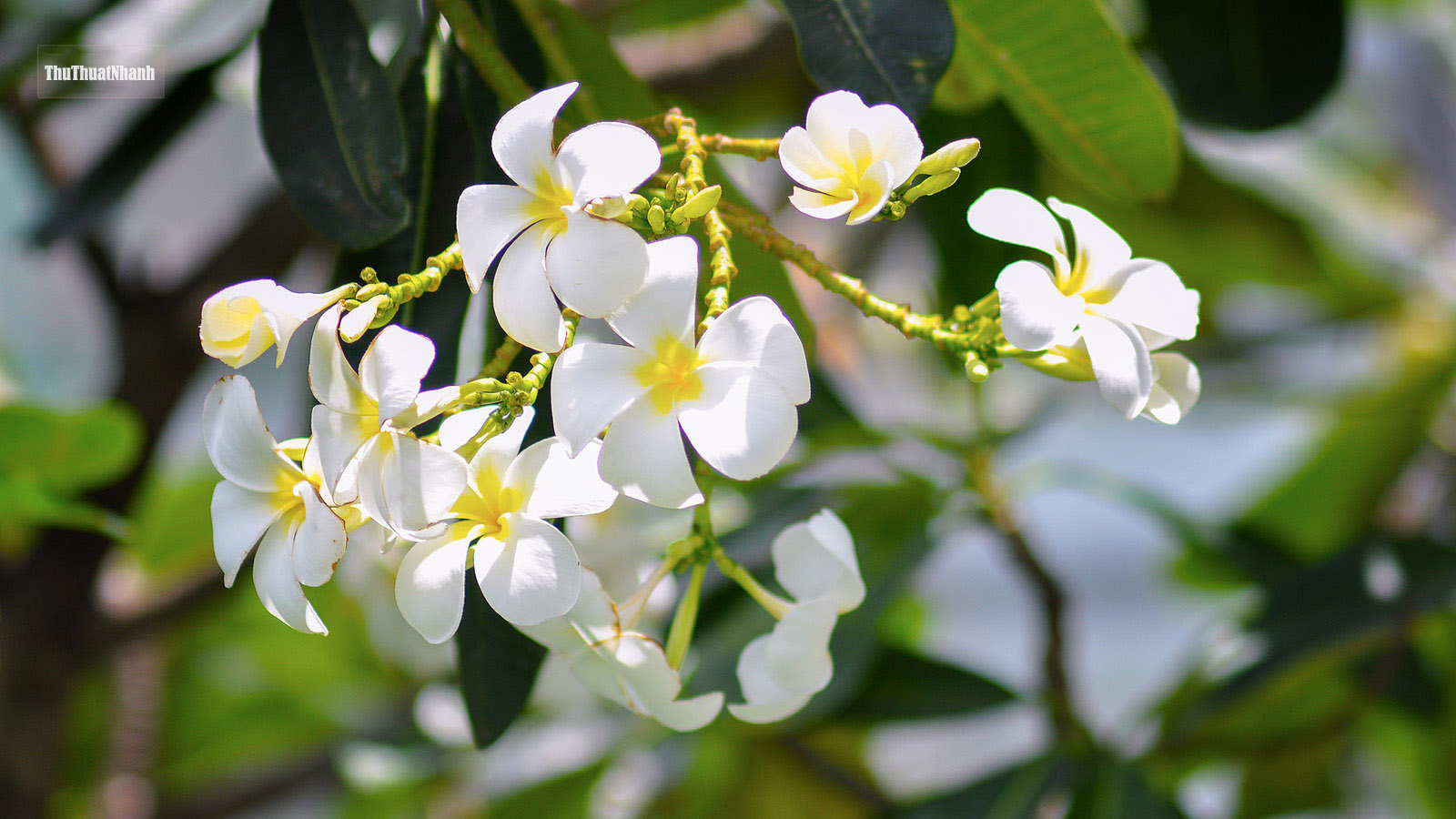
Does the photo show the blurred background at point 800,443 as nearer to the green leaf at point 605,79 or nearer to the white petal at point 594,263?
the green leaf at point 605,79

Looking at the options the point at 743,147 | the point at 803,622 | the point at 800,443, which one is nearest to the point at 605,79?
the point at 743,147

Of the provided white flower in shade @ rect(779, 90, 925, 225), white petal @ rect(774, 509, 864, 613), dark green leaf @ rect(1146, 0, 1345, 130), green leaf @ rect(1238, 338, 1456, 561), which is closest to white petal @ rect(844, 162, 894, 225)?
white flower in shade @ rect(779, 90, 925, 225)

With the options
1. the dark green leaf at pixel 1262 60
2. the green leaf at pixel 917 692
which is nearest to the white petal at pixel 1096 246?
the dark green leaf at pixel 1262 60

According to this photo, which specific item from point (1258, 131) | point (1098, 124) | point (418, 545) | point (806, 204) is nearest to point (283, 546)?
point (418, 545)

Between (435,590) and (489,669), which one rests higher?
(435,590)

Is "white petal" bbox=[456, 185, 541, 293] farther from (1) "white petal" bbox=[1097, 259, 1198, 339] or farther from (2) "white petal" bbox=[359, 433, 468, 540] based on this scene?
(1) "white petal" bbox=[1097, 259, 1198, 339]

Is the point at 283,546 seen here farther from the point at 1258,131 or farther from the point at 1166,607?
the point at 1166,607

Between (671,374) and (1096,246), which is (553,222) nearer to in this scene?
(671,374)
